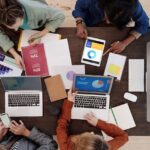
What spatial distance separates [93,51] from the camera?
180 cm

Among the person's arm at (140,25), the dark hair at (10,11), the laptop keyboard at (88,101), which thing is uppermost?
the dark hair at (10,11)

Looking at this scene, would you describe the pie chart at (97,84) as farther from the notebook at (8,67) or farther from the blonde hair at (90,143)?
the notebook at (8,67)

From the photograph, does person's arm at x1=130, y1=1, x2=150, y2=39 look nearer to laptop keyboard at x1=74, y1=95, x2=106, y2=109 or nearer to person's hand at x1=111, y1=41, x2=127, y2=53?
person's hand at x1=111, y1=41, x2=127, y2=53

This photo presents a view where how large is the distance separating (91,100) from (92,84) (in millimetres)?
93

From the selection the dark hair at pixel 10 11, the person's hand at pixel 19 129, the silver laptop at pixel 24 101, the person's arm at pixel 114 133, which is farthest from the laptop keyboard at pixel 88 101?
the dark hair at pixel 10 11

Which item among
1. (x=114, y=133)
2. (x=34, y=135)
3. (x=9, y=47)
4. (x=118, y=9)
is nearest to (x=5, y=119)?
(x=34, y=135)

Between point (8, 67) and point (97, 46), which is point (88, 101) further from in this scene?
point (8, 67)

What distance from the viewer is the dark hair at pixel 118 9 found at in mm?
1479

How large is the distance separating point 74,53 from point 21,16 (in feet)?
1.23

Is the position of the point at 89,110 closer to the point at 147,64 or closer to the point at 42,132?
the point at 42,132

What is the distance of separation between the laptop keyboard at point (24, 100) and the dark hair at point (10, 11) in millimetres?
430

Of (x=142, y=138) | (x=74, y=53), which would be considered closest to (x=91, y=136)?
(x=74, y=53)

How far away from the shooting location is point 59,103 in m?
1.81

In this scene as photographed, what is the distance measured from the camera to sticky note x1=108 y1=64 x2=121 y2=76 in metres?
1.81
